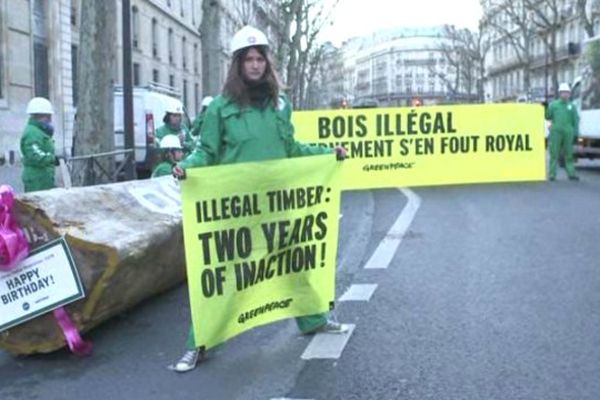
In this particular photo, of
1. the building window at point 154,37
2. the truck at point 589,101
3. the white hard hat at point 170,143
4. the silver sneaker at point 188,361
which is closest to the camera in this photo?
the silver sneaker at point 188,361

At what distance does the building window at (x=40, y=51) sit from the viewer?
2966 centimetres

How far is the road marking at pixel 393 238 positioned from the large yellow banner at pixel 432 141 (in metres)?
1.72

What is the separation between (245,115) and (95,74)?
395 inches

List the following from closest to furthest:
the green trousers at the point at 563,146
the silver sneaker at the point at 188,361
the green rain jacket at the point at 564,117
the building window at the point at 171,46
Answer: the silver sneaker at the point at 188,361 < the green trousers at the point at 563,146 < the green rain jacket at the point at 564,117 < the building window at the point at 171,46

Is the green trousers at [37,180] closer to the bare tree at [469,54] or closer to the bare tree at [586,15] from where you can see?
the bare tree at [586,15]

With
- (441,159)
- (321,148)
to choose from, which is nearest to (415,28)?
(441,159)

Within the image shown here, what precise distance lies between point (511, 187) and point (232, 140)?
34.0 ft

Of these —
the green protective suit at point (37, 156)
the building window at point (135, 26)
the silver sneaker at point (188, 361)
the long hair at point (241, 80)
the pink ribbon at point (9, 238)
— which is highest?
the building window at point (135, 26)

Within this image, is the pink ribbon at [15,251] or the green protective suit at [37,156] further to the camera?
the green protective suit at [37,156]

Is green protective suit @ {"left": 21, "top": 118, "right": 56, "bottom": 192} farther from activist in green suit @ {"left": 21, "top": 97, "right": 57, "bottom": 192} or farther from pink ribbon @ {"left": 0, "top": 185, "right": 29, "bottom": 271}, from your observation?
pink ribbon @ {"left": 0, "top": 185, "right": 29, "bottom": 271}

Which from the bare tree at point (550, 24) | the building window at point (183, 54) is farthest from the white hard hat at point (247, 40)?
the building window at point (183, 54)

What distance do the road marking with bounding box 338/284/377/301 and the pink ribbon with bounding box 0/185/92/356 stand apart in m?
2.08

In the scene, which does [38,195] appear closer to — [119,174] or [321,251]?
[321,251]

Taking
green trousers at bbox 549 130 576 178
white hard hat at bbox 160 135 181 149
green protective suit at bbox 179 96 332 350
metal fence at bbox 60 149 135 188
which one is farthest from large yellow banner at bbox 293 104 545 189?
green protective suit at bbox 179 96 332 350
